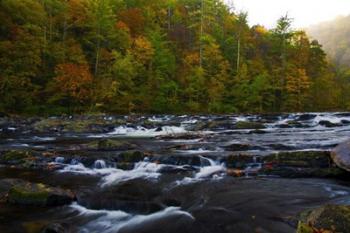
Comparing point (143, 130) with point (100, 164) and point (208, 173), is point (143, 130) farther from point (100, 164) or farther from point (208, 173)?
point (208, 173)

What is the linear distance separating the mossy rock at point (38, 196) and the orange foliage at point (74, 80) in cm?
2429

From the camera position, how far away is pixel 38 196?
709cm

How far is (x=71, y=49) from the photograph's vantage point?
33.7m

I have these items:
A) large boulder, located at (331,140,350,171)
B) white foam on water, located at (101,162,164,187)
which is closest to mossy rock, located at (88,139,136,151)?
white foam on water, located at (101,162,164,187)

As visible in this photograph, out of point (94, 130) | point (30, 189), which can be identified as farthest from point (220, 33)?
point (30, 189)

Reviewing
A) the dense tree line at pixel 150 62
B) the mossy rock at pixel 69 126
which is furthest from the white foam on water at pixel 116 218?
the dense tree line at pixel 150 62

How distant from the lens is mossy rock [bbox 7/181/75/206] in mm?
7055

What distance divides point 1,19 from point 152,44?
1487 cm

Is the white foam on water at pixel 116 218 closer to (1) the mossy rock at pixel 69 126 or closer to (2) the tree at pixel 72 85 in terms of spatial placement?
(1) the mossy rock at pixel 69 126

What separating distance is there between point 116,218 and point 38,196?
1.68 metres

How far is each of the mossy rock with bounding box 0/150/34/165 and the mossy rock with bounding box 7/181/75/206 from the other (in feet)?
13.2

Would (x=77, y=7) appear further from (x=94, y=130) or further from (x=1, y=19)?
(x=94, y=130)

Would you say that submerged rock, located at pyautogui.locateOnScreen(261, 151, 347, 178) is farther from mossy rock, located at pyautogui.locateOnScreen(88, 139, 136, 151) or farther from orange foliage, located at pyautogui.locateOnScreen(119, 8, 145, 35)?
orange foliage, located at pyautogui.locateOnScreen(119, 8, 145, 35)

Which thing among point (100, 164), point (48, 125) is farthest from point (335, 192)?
point (48, 125)
